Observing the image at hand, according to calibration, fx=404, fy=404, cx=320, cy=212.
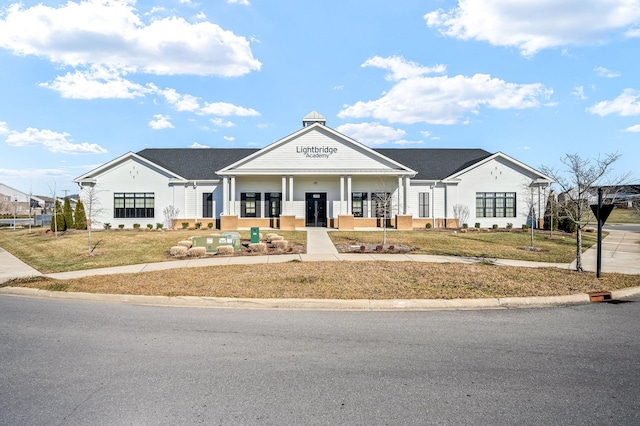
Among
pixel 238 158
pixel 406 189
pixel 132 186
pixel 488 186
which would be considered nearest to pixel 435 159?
pixel 488 186

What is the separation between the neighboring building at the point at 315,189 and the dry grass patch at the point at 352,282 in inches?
708

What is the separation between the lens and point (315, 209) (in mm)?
32344

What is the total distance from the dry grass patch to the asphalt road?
1420 millimetres

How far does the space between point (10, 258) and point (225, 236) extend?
9049 millimetres

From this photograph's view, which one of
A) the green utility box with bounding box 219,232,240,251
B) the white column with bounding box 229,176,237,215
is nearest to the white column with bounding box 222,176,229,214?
the white column with bounding box 229,176,237,215

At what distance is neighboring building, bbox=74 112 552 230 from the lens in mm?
30562

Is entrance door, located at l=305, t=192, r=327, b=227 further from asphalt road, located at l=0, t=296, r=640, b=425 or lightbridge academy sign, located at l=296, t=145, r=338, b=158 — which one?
asphalt road, located at l=0, t=296, r=640, b=425

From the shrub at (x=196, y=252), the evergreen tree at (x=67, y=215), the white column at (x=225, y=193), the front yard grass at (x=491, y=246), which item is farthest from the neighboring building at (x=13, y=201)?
the front yard grass at (x=491, y=246)

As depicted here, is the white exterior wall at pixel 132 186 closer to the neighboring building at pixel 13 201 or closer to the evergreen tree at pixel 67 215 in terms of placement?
the evergreen tree at pixel 67 215

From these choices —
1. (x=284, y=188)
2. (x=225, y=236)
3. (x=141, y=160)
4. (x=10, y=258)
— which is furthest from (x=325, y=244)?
(x=141, y=160)

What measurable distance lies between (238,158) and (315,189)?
28.3 ft

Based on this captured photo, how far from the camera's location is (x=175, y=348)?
Answer: 19.5 ft

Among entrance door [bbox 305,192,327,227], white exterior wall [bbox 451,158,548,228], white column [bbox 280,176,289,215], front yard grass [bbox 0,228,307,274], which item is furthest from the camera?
white exterior wall [bbox 451,158,548,228]

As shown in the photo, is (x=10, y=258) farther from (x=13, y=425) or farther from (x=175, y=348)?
(x=13, y=425)
